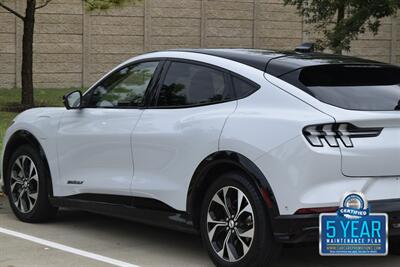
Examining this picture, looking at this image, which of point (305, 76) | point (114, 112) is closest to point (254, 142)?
point (305, 76)

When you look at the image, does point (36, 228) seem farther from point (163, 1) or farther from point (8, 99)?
point (163, 1)

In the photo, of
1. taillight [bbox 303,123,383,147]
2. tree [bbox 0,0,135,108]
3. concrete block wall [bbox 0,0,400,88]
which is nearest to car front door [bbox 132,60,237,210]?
taillight [bbox 303,123,383,147]

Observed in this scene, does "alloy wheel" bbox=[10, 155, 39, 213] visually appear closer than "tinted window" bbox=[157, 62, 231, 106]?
No

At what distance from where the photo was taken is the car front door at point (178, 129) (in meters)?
5.29

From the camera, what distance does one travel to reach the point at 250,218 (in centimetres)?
494

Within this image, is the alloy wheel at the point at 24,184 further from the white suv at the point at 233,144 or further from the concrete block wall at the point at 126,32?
the concrete block wall at the point at 126,32

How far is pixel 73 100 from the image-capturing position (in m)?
6.70

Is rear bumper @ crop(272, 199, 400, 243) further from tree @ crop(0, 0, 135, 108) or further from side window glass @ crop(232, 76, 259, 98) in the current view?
tree @ crop(0, 0, 135, 108)

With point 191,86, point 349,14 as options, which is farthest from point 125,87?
point 349,14

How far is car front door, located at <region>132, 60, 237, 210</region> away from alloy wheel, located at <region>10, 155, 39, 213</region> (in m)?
1.53

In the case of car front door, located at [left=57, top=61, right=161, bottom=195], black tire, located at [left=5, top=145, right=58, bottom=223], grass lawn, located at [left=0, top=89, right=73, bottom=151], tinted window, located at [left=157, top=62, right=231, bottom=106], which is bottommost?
grass lawn, located at [left=0, top=89, right=73, bottom=151]

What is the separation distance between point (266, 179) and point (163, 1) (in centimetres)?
Result: 2138

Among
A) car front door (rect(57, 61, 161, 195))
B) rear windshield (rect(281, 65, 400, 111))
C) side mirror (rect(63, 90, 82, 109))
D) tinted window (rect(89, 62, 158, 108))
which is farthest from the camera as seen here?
side mirror (rect(63, 90, 82, 109))

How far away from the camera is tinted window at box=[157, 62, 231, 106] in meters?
5.47
